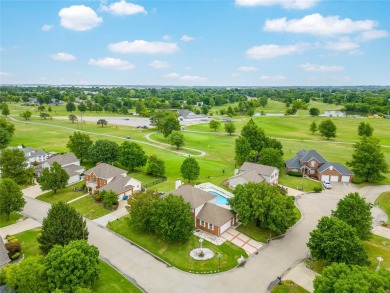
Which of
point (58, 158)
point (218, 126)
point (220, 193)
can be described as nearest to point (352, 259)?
point (220, 193)

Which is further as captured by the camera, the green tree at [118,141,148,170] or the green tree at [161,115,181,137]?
the green tree at [161,115,181,137]

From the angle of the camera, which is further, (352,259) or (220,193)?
(220,193)

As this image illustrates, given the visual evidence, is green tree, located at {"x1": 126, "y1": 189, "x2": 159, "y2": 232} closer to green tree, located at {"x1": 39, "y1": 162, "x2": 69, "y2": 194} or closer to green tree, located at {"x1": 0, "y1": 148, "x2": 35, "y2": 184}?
green tree, located at {"x1": 39, "y1": 162, "x2": 69, "y2": 194}

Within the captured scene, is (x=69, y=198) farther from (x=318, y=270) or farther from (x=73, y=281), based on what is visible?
(x=318, y=270)

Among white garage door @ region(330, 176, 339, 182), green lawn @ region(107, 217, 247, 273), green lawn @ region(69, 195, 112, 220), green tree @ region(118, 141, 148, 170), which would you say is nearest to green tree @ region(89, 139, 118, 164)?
green tree @ region(118, 141, 148, 170)

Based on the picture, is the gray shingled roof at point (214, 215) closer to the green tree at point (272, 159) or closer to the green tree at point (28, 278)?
the green tree at point (28, 278)

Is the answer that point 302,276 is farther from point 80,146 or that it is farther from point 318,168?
point 80,146
